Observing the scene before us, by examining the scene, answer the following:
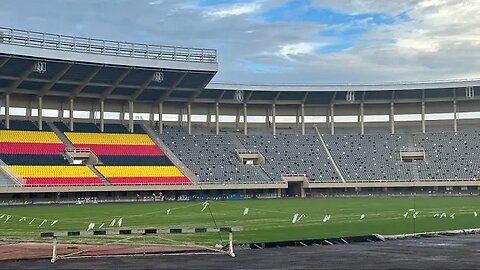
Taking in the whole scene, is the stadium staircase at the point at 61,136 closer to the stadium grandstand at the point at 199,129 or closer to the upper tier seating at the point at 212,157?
the stadium grandstand at the point at 199,129

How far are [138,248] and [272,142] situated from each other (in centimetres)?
7098

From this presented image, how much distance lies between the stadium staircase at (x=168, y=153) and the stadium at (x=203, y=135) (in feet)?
0.73

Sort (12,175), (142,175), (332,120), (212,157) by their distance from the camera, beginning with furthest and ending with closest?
1. (332,120)
2. (212,157)
3. (142,175)
4. (12,175)

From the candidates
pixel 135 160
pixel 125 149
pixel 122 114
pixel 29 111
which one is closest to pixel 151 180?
pixel 135 160

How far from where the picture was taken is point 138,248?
81.5 feet

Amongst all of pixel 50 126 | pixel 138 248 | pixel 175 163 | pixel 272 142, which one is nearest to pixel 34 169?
pixel 50 126

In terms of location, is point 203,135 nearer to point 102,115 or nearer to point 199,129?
point 199,129

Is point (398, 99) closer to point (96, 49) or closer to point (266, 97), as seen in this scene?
point (266, 97)

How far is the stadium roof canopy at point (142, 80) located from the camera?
71.2 meters

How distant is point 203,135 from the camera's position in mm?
93875

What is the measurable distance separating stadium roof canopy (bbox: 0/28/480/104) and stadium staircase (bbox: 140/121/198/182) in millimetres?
4289

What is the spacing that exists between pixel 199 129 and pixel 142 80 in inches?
645

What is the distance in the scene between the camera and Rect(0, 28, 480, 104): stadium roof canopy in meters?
71.2

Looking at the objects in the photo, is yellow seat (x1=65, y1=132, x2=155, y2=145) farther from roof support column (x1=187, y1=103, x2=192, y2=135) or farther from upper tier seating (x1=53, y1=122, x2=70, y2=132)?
roof support column (x1=187, y1=103, x2=192, y2=135)
